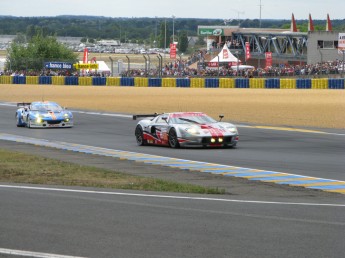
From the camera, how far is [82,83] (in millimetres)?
76688

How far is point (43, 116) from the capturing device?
1305 inches

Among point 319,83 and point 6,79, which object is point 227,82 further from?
point 6,79

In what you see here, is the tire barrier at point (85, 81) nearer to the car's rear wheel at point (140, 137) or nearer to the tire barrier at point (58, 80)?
the tire barrier at point (58, 80)

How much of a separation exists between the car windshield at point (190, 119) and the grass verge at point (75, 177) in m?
6.79

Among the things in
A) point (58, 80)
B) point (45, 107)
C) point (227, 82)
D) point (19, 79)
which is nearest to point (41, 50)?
point (19, 79)

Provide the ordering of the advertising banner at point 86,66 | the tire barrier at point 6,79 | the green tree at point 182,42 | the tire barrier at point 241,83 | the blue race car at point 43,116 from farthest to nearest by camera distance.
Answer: the green tree at point 182,42, the advertising banner at point 86,66, the tire barrier at point 6,79, the tire barrier at point 241,83, the blue race car at point 43,116

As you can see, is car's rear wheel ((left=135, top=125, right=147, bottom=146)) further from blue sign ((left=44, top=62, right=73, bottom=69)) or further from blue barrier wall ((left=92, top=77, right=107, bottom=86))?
blue sign ((left=44, top=62, right=73, bottom=69))

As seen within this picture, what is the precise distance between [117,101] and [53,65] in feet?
85.3

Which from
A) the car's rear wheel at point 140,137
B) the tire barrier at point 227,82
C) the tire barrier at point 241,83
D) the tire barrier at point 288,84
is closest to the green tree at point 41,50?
the tire barrier at point 227,82

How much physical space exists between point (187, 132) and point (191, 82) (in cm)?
4651

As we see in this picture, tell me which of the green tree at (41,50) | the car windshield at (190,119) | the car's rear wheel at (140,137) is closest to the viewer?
the car windshield at (190,119)

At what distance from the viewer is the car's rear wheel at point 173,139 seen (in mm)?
24459

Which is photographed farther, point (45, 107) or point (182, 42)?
point (182, 42)

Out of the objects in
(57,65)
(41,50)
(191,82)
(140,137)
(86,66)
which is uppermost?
(41,50)
